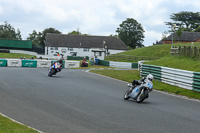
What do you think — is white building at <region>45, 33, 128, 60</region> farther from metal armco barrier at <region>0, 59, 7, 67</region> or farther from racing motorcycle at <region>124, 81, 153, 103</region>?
racing motorcycle at <region>124, 81, 153, 103</region>

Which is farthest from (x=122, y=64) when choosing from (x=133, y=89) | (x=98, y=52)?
(x=133, y=89)

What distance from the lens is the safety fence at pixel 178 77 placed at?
16.6 meters

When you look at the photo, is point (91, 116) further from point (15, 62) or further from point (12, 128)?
point (15, 62)

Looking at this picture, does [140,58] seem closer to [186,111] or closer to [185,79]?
[185,79]

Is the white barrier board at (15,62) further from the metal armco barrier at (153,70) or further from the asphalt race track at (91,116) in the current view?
the asphalt race track at (91,116)

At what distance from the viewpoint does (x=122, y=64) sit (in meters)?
47.7

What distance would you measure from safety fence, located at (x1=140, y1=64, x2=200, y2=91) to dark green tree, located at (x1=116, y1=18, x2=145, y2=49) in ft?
290

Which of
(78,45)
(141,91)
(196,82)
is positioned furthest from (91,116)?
(78,45)

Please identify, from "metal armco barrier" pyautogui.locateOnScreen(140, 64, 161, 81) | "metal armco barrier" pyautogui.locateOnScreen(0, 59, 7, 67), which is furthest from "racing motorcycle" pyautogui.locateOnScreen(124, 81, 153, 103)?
"metal armco barrier" pyautogui.locateOnScreen(0, 59, 7, 67)

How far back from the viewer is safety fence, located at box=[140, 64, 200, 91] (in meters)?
16.6

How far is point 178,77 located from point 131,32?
93.6 m

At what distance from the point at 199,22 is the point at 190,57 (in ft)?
265

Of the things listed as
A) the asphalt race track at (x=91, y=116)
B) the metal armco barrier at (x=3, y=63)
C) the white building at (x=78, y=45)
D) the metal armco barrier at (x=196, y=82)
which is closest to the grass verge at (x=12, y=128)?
the asphalt race track at (x=91, y=116)

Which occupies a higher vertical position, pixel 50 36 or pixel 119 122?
pixel 50 36
